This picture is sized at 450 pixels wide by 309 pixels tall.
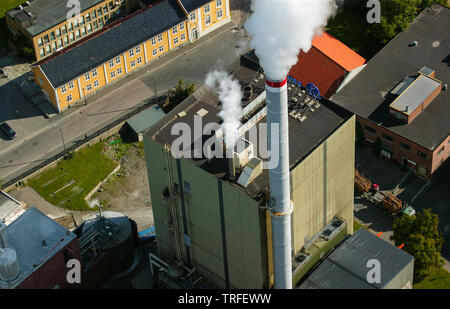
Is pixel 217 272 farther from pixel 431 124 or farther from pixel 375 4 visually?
pixel 375 4

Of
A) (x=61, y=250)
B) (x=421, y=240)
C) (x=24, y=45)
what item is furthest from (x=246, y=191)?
(x=24, y=45)

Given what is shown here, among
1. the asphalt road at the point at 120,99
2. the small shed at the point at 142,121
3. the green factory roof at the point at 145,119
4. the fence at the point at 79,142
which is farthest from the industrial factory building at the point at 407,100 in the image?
the fence at the point at 79,142

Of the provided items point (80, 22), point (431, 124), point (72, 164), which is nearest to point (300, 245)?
point (431, 124)

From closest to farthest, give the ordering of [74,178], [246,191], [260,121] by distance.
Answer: [246,191] < [260,121] < [74,178]

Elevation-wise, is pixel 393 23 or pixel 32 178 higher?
pixel 393 23

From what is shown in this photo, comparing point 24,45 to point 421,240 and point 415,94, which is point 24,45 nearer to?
point 415,94
